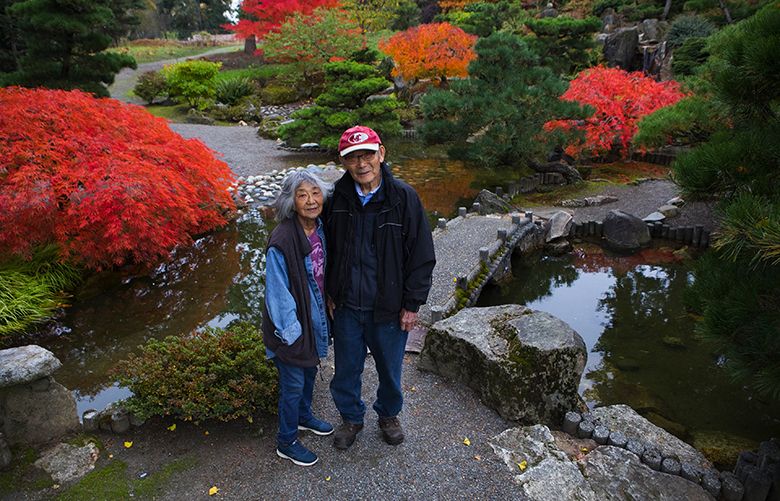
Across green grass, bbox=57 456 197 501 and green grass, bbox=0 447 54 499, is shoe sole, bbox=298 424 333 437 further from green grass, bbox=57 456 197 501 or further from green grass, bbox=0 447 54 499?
green grass, bbox=0 447 54 499

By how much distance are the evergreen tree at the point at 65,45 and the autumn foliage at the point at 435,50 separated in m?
9.65

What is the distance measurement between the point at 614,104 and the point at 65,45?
11684 mm

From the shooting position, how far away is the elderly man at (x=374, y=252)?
2809mm

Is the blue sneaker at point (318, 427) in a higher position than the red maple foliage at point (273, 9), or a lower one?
lower

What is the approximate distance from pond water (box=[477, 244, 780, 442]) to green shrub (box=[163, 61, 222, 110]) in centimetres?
1525

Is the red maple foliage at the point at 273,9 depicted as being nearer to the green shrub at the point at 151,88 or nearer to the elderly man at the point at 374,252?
the green shrub at the point at 151,88

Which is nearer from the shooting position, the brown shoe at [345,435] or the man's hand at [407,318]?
the man's hand at [407,318]

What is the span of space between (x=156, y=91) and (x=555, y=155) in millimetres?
15464

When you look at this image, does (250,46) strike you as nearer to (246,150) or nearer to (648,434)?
(246,150)

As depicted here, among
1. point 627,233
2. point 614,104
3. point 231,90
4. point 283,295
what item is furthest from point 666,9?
point 283,295

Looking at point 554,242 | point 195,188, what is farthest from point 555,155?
point 195,188

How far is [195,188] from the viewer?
7.14 metres

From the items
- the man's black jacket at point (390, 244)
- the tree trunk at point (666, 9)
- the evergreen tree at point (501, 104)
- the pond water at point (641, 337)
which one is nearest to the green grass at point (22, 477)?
the man's black jacket at point (390, 244)

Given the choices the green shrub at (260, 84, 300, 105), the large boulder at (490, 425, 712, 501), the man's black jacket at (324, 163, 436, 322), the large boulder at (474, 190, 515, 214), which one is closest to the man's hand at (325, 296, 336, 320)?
the man's black jacket at (324, 163, 436, 322)
